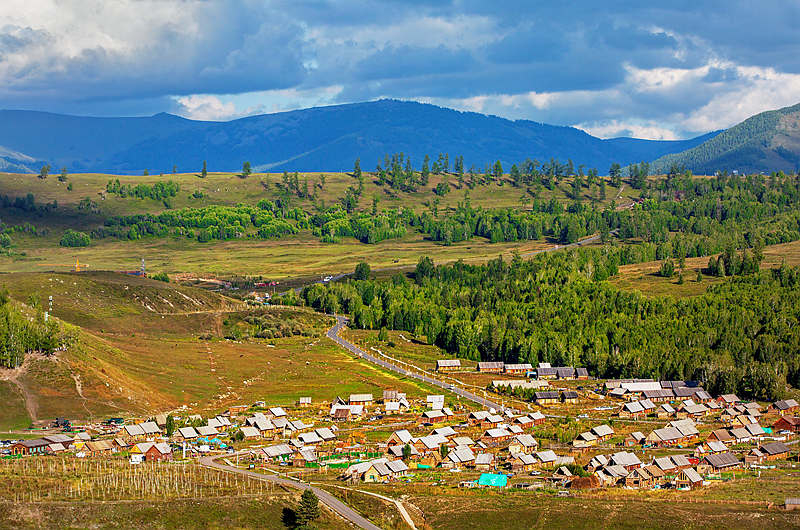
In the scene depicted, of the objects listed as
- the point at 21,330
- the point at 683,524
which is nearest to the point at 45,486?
the point at 21,330

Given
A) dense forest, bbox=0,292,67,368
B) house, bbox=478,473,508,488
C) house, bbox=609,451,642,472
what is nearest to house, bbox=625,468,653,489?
house, bbox=609,451,642,472

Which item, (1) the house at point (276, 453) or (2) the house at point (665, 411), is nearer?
(1) the house at point (276, 453)

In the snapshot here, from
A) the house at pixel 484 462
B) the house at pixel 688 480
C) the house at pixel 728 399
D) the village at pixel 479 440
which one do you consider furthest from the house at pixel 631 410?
the house at pixel 688 480

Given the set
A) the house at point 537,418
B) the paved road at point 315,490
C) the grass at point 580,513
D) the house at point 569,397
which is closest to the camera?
the paved road at point 315,490

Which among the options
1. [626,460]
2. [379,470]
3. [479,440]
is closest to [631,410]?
[479,440]

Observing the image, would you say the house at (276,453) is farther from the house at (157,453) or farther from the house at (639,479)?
the house at (639,479)

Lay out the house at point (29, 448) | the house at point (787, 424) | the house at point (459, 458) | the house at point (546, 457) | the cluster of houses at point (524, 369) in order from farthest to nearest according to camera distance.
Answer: the cluster of houses at point (524, 369) → the house at point (787, 424) → the house at point (459, 458) → the house at point (546, 457) → the house at point (29, 448)
